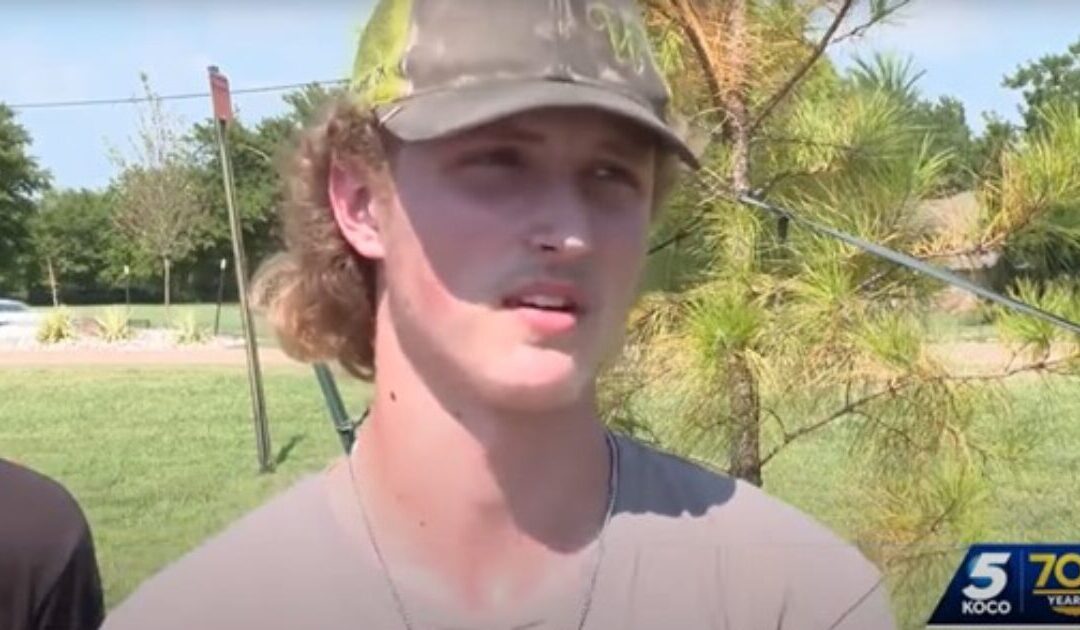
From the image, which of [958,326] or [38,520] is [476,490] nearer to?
[38,520]

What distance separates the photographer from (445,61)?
0.82 m

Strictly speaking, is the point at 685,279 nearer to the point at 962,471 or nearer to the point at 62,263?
the point at 962,471

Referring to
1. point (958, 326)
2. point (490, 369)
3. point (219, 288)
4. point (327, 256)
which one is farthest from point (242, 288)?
point (958, 326)

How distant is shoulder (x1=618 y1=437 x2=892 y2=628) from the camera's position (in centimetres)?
94

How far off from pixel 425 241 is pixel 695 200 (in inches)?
23.3

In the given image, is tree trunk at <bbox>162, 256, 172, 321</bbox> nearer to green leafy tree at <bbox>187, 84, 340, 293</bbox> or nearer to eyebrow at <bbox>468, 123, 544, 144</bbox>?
green leafy tree at <bbox>187, 84, 340, 293</bbox>

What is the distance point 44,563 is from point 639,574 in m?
0.52

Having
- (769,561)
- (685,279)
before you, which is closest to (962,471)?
(685,279)

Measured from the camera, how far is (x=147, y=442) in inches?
53.6

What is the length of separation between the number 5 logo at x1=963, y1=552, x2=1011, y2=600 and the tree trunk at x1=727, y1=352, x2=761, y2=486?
0.79 ft

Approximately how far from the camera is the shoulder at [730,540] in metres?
0.94

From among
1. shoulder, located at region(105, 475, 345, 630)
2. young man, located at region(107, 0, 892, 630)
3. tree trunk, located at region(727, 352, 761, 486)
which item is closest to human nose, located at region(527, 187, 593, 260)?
young man, located at region(107, 0, 892, 630)

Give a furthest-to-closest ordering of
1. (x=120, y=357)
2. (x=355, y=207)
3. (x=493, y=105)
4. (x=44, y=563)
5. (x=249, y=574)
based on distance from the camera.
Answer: (x=120, y=357), (x=44, y=563), (x=249, y=574), (x=355, y=207), (x=493, y=105)

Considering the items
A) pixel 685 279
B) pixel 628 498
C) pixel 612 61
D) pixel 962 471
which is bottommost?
pixel 962 471
